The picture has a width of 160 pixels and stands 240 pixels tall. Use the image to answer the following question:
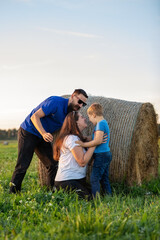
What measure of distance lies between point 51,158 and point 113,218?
2.90 metres

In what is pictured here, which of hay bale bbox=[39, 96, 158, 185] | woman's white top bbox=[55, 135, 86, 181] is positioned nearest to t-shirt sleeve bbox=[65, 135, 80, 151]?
woman's white top bbox=[55, 135, 86, 181]

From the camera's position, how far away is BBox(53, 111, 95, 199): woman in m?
5.20

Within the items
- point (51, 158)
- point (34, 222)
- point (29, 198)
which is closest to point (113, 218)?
point (34, 222)

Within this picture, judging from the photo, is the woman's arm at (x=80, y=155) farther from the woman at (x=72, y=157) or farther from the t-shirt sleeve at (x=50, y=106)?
the t-shirt sleeve at (x=50, y=106)

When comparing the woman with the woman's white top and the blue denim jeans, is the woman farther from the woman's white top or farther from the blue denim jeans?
the blue denim jeans

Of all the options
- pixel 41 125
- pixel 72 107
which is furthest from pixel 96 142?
pixel 41 125

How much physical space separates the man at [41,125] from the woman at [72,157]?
39cm

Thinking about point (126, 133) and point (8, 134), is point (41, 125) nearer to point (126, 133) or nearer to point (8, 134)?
point (126, 133)

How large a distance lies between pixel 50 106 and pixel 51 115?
0.27 meters

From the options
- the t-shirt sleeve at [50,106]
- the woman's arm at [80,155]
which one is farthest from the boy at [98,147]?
the t-shirt sleeve at [50,106]

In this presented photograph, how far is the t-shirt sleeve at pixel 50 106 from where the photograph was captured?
18.2ft

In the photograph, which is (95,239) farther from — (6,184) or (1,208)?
(6,184)

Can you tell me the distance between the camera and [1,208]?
476 centimetres

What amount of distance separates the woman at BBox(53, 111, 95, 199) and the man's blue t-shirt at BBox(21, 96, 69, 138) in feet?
1.16
